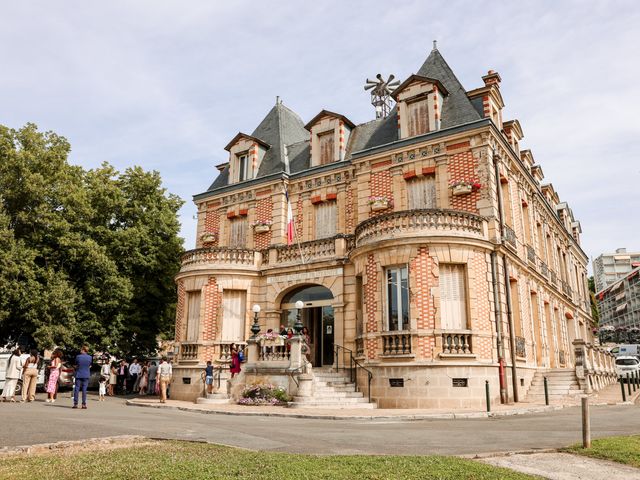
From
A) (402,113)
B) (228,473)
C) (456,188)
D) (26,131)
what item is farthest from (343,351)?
(26,131)

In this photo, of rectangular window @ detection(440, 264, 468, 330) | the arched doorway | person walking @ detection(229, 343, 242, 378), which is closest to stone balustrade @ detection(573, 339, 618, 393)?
rectangular window @ detection(440, 264, 468, 330)

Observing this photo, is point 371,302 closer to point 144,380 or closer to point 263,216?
point 263,216

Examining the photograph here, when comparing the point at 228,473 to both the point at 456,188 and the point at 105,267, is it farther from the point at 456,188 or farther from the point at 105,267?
the point at 105,267

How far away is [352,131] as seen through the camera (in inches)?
907

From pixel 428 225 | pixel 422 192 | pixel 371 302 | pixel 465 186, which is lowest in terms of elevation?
pixel 371 302

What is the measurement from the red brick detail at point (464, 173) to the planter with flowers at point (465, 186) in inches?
5.2

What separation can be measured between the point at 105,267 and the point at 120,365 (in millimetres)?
4667

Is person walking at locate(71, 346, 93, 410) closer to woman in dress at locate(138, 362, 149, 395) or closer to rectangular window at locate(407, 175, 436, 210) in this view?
woman in dress at locate(138, 362, 149, 395)

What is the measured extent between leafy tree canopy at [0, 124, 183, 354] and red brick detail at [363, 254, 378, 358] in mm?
11586

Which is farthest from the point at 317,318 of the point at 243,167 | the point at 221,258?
the point at 243,167

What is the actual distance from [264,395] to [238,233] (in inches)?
380

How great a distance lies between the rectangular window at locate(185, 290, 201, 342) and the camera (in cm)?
2008

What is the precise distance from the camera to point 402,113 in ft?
65.2

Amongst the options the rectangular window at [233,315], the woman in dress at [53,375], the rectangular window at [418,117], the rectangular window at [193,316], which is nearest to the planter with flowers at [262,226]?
the rectangular window at [233,315]
